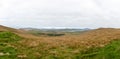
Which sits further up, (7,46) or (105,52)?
(7,46)

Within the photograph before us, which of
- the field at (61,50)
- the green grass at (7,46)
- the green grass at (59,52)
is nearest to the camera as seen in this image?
the green grass at (59,52)

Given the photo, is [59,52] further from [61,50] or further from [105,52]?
[105,52]

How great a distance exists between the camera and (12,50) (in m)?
39.9

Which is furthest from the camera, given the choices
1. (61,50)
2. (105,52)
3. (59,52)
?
(61,50)

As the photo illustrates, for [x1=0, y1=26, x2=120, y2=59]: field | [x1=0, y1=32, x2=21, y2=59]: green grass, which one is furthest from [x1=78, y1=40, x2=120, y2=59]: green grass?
[x1=0, y1=32, x2=21, y2=59]: green grass

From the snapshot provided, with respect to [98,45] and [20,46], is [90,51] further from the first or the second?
[20,46]

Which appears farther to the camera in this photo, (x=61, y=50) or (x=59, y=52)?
(x=61, y=50)

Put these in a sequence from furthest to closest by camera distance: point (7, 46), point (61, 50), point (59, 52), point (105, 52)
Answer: point (7, 46), point (61, 50), point (59, 52), point (105, 52)

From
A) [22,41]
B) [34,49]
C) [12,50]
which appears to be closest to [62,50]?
[34,49]

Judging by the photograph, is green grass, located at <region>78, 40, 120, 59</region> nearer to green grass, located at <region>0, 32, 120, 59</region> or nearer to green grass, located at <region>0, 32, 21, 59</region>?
green grass, located at <region>0, 32, 120, 59</region>

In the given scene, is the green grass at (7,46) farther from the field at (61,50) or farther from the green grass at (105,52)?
the green grass at (105,52)

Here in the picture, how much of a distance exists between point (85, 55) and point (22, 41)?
15.5 m

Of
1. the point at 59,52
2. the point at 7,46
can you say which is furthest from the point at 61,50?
the point at 7,46

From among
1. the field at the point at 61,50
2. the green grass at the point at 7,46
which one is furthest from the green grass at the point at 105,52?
the green grass at the point at 7,46
